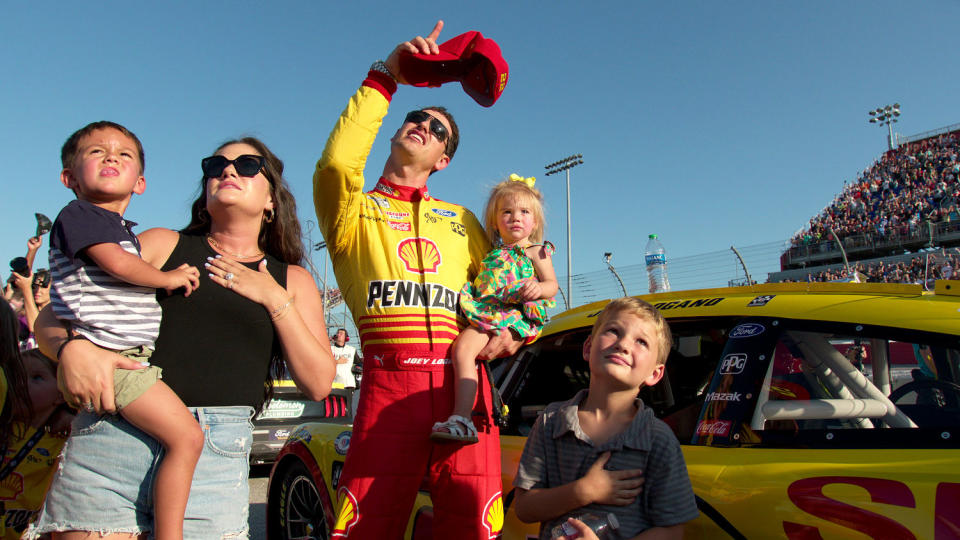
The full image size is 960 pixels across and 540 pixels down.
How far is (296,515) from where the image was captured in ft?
11.8

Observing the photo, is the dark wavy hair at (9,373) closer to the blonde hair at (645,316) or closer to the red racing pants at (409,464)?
the red racing pants at (409,464)

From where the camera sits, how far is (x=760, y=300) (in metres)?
2.39

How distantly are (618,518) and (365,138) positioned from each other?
1.47 metres

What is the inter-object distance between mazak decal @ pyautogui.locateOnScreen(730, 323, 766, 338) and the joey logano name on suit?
40.7 inches

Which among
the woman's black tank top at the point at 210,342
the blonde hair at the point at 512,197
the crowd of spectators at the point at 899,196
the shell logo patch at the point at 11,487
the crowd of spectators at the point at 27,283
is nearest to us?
the woman's black tank top at the point at 210,342

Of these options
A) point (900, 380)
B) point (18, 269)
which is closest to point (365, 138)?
point (900, 380)

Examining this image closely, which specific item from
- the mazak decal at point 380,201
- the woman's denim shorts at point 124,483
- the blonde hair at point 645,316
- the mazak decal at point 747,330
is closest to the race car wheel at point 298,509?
the woman's denim shorts at point 124,483

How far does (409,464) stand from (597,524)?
0.72 meters

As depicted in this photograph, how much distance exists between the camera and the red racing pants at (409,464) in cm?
216

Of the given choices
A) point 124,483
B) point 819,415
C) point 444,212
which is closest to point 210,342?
point 124,483

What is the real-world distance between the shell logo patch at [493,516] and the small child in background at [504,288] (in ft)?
0.83

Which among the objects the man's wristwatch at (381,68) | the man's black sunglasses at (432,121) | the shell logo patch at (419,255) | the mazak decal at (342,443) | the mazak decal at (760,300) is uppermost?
the man's wristwatch at (381,68)

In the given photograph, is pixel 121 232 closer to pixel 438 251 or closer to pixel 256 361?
pixel 256 361

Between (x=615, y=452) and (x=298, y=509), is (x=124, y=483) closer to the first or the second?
(x=615, y=452)
